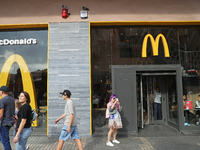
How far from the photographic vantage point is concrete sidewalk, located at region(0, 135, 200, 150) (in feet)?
18.7

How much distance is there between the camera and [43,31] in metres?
7.96

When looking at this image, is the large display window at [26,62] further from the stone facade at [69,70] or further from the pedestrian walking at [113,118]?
the pedestrian walking at [113,118]

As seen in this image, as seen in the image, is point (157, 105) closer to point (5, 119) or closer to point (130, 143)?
point (130, 143)

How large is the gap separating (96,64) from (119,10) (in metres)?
2.38

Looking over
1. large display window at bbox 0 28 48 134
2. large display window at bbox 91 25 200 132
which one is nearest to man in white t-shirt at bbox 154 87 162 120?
large display window at bbox 91 25 200 132

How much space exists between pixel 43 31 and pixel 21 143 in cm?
522

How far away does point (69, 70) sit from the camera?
7.40 meters

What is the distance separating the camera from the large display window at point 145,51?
303 inches

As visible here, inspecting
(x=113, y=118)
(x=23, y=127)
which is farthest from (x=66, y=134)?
(x=113, y=118)

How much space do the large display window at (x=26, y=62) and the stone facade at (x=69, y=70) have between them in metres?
0.56

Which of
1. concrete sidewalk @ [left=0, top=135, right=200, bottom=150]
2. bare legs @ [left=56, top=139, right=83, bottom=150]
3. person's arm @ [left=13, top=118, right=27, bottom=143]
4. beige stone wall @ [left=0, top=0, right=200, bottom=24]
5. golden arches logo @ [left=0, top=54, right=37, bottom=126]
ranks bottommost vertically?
concrete sidewalk @ [left=0, top=135, right=200, bottom=150]

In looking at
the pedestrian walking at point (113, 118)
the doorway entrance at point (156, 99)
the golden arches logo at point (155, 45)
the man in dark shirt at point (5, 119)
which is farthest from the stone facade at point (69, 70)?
the doorway entrance at point (156, 99)

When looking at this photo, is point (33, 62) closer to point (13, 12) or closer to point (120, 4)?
point (13, 12)

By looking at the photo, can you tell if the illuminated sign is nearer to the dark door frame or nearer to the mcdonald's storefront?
the mcdonald's storefront
